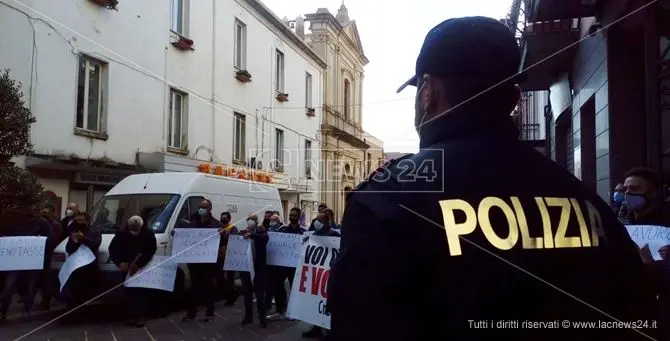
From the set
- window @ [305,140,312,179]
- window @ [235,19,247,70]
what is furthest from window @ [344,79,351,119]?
window @ [235,19,247,70]

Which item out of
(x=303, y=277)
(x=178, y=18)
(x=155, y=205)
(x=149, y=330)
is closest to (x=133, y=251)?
(x=149, y=330)

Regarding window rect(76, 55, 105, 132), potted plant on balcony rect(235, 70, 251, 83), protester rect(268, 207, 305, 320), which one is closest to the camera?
protester rect(268, 207, 305, 320)

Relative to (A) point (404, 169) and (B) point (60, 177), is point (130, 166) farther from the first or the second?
(A) point (404, 169)

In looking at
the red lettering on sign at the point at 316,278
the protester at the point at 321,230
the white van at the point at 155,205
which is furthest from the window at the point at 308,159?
the red lettering on sign at the point at 316,278

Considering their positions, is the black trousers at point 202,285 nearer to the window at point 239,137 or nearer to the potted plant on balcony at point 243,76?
the window at point 239,137

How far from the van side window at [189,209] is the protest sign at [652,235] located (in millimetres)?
8254

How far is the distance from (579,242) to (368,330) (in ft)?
1.94

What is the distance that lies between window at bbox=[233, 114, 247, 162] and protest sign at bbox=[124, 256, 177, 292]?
41.5 feet

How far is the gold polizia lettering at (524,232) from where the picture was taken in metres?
1.48

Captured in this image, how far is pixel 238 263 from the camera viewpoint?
33.1ft

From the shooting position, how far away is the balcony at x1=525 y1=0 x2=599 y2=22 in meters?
9.74

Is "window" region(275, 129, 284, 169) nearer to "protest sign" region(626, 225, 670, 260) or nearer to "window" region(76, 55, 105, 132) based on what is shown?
"window" region(76, 55, 105, 132)

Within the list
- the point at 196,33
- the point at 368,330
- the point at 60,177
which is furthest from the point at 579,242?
the point at 196,33

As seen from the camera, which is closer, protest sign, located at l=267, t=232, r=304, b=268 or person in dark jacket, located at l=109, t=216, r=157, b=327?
person in dark jacket, located at l=109, t=216, r=157, b=327
